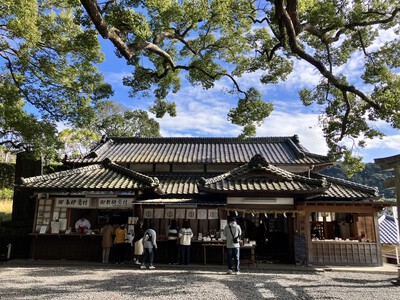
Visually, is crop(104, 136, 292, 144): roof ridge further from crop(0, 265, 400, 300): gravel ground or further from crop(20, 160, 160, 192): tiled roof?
crop(0, 265, 400, 300): gravel ground

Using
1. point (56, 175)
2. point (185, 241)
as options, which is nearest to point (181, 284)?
point (185, 241)

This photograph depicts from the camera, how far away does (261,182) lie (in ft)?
47.3

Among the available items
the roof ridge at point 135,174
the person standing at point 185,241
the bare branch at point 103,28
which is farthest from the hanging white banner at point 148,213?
the bare branch at point 103,28

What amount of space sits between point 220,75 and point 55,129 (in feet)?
30.4

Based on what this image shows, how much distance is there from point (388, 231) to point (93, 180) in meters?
24.1

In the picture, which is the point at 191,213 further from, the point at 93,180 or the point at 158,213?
the point at 93,180

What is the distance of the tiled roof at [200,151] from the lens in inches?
698

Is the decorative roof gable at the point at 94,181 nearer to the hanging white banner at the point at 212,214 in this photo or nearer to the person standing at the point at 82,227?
the person standing at the point at 82,227

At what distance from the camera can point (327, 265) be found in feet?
45.5

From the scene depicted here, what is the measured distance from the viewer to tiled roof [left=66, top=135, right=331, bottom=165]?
17.7 m

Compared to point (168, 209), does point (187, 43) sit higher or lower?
higher

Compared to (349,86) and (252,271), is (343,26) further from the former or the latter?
(252,271)

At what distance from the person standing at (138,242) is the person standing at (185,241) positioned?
167 centimetres

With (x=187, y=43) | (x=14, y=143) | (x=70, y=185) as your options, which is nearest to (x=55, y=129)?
(x=70, y=185)
